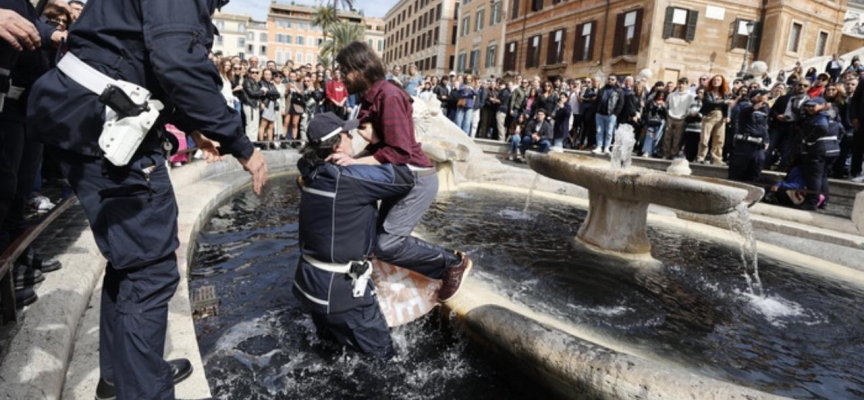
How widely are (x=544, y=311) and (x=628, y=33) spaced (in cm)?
2607

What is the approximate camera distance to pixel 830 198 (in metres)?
7.91

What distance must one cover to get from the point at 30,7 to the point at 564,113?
11195mm

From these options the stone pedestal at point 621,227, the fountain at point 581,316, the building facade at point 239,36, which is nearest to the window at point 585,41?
the fountain at point 581,316

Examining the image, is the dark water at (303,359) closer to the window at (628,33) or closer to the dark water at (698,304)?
the dark water at (698,304)

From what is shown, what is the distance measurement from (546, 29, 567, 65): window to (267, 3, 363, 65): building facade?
64.3m

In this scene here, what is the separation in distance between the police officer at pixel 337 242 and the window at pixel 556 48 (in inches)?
1188

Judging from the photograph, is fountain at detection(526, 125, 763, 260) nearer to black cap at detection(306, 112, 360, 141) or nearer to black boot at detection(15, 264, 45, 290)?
black cap at detection(306, 112, 360, 141)

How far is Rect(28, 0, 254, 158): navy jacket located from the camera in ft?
5.54

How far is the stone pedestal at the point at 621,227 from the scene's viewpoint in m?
4.89

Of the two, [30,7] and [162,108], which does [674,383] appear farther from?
[30,7]

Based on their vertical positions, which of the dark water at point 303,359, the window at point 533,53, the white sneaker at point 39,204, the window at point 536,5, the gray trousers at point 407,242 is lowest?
the dark water at point 303,359

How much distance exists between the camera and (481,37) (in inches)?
1650

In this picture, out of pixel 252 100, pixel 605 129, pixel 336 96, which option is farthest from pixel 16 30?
pixel 605 129

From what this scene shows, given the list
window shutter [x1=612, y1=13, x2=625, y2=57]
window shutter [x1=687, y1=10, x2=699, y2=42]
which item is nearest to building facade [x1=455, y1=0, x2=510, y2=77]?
window shutter [x1=612, y1=13, x2=625, y2=57]
